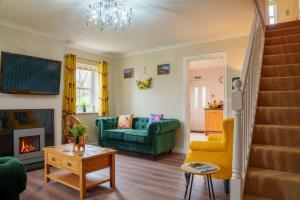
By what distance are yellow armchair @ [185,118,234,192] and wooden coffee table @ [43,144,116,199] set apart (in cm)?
118

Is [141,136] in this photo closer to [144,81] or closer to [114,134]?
[114,134]

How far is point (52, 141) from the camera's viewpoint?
4.55 meters

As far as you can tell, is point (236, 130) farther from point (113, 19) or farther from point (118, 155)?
point (118, 155)

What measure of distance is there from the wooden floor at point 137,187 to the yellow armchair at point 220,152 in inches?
14.0

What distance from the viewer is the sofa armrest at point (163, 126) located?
4.54m

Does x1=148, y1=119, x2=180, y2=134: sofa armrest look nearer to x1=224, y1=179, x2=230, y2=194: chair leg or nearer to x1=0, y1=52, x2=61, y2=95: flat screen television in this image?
x1=224, y1=179, x2=230, y2=194: chair leg

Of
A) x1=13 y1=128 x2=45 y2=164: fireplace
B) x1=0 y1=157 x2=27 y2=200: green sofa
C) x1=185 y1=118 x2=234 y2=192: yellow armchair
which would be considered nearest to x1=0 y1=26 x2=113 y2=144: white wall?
x1=13 y1=128 x2=45 y2=164: fireplace

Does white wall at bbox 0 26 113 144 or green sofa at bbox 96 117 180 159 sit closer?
white wall at bbox 0 26 113 144

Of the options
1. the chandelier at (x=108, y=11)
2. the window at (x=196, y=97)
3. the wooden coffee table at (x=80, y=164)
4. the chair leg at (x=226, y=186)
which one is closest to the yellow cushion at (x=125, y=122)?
the wooden coffee table at (x=80, y=164)

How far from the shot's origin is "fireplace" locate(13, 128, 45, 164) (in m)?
3.96

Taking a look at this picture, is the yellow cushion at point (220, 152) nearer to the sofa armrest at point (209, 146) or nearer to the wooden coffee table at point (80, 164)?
the sofa armrest at point (209, 146)

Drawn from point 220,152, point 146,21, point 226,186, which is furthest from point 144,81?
point 226,186

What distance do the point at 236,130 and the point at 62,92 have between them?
4.27m

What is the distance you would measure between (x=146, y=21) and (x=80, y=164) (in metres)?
2.58
